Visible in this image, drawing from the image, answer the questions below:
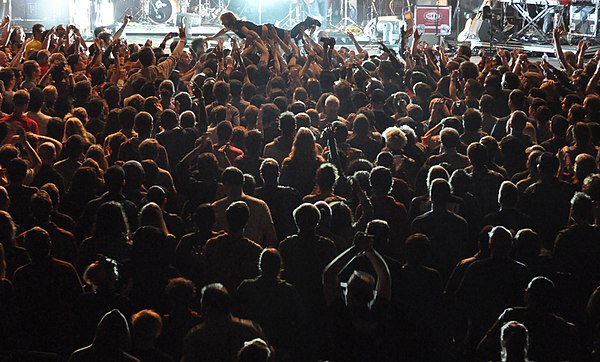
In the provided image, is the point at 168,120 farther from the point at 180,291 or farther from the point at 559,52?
the point at 559,52

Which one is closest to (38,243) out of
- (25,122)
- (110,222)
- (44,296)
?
(44,296)

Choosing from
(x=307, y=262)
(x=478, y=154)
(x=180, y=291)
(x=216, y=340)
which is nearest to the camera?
(x=216, y=340)

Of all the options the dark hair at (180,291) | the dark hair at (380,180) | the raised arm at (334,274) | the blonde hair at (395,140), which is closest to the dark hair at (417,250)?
the raised arm at (334,274)

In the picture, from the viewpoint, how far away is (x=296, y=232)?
7270 millimetres

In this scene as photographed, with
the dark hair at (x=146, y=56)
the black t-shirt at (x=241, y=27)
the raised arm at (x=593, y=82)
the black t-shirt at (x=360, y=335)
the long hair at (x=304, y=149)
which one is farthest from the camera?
the black t-shirt at (x=241, y=27)

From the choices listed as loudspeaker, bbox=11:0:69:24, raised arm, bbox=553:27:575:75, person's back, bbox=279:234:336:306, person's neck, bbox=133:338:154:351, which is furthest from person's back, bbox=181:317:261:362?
loudspeaker, bbox=11:0:69:24

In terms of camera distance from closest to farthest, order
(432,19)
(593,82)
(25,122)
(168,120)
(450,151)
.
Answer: (450,151) < (168,120) < (25,122) < (593,82) < (432,19)

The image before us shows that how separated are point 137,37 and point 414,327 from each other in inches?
912

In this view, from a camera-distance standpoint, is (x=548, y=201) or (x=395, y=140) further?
(x=395, y=140)

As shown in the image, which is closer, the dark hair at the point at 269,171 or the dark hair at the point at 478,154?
the dark hair at the point at 269,171

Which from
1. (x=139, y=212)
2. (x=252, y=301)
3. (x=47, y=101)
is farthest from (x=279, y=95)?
(x=252, y=301)

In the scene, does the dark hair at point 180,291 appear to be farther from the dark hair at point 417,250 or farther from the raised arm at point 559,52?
the raised arm at point 559,52

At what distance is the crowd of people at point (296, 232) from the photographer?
205 inches

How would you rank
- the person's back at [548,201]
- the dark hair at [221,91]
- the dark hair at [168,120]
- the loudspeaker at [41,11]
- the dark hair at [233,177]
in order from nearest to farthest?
the dark hair at [233,177]
the person's back at [548,201]
the dark hair at [168,120]
the dark hair at [221,91]
the loudspeaker at [41,11]
